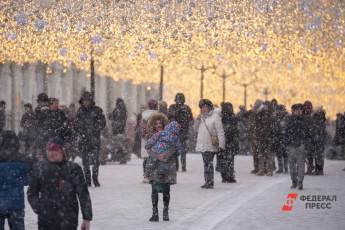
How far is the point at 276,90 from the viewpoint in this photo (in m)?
72.1

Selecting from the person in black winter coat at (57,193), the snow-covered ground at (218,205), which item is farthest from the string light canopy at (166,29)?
the person in black winter coat at (57,193)

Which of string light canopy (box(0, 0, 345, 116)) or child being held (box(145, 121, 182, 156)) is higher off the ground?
string light canopy (box(0, 0, 345, 116))

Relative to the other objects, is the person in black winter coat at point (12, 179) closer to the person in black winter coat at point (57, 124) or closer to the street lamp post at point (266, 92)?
the person in black winter coat at point (57, 124)

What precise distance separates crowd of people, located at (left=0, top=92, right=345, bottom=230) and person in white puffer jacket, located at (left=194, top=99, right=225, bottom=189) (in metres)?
0.02

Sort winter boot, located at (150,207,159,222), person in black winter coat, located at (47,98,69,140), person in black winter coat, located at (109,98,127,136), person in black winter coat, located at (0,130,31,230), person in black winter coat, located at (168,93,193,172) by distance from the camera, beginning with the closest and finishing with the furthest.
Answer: person in black winter coat, located at (0,130,31,230), winter boot, located at (150,207,159,222), person in black winter coat, located at (47,98,69,140), person in black winter coat, located at (168,93,193,172), person in black winter coat, located at (109,98,127,136)

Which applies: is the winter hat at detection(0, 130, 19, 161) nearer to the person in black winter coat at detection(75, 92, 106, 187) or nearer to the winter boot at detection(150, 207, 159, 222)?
the winter boot at detection(150, 207, 159, 222)

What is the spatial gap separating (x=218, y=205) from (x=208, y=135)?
353 centimetres

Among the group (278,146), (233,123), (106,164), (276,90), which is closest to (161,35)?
(106,164)

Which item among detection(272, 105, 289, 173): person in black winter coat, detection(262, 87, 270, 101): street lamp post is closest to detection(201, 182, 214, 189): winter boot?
detection(272, 105, 289, 173): person in black winter coat

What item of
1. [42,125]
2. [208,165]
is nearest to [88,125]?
[42,125]

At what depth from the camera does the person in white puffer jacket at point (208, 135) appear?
2020cm

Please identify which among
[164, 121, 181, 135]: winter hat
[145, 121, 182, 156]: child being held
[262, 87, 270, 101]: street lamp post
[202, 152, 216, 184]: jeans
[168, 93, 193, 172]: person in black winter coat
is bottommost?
[202, 152, 216, 184]: jeans

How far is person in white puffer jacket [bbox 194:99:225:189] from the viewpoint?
795 inches

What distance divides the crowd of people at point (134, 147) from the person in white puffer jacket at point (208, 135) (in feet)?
0.06
